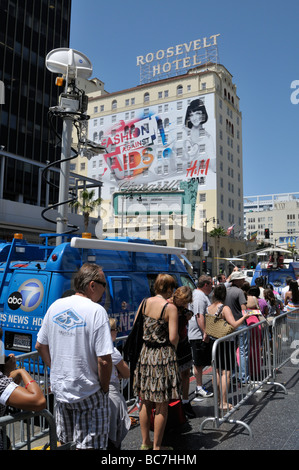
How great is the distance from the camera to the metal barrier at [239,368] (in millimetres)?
4771

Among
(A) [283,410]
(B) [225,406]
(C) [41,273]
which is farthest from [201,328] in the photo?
(C) [41,273]

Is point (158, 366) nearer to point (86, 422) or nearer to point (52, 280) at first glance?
point (86, 422)

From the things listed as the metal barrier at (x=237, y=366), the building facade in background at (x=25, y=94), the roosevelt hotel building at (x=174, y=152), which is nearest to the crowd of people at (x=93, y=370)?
the metal barrier at (x=237, y=366)

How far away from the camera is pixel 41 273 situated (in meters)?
5.45

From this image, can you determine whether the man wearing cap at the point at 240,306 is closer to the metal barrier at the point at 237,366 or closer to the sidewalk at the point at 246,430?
the metal barrier at the point at 237,366

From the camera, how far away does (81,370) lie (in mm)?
2848

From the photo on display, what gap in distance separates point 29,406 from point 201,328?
373 centimetres

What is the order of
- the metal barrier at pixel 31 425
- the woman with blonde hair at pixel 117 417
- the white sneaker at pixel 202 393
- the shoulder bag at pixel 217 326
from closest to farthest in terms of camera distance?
the woman with blonde hair at pixel 117 417, the metal barrier at pixel 31 425, the shoulder bag at pixel 217 326, the white sneaker at pixel 202 393

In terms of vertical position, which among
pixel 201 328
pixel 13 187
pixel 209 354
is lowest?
pixel 209 354

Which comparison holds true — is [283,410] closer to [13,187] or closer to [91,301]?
[91,301]

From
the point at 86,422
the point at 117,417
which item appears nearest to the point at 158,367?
the point at 117,417

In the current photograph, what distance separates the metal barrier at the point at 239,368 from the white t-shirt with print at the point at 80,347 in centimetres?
214

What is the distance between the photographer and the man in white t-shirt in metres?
2.84

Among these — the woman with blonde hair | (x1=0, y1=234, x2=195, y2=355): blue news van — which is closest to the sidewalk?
the woman with blonde hair
